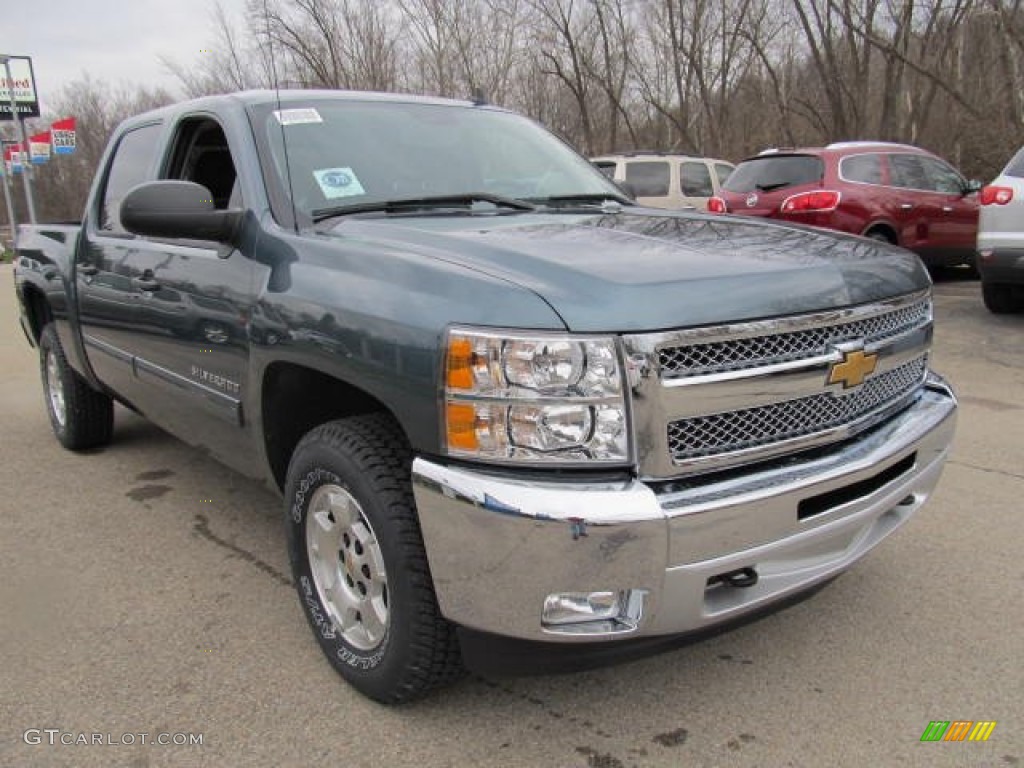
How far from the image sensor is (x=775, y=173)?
975 cm

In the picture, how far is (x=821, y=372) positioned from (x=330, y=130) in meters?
1.98

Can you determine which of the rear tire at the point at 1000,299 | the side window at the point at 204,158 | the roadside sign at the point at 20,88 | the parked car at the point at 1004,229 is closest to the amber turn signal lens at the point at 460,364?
the side window at the point at 204,158

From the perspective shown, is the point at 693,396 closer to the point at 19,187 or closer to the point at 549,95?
the point at 549,95

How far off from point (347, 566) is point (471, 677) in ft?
1.71

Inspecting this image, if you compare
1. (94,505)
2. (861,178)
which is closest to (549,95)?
(861,178)

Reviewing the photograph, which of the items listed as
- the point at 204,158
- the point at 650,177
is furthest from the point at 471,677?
the point at 650,177

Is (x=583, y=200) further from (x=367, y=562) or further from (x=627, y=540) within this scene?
(x=627, y=540)

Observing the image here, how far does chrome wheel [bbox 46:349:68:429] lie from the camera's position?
199 inches

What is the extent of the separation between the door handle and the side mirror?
21.3 inches

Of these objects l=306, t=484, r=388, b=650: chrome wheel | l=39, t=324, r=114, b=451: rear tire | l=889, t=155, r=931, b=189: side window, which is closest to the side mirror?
l=306, t=484, r=388, b=650: chrome wheel

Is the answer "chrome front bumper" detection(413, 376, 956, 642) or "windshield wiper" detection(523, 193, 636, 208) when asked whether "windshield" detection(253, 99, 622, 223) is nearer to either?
"windshield wiper" detection(523, 193, 636, 208)

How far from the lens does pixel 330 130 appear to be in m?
3.18

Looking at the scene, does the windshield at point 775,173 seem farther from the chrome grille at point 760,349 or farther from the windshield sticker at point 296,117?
the chrome grille at point 760,349
